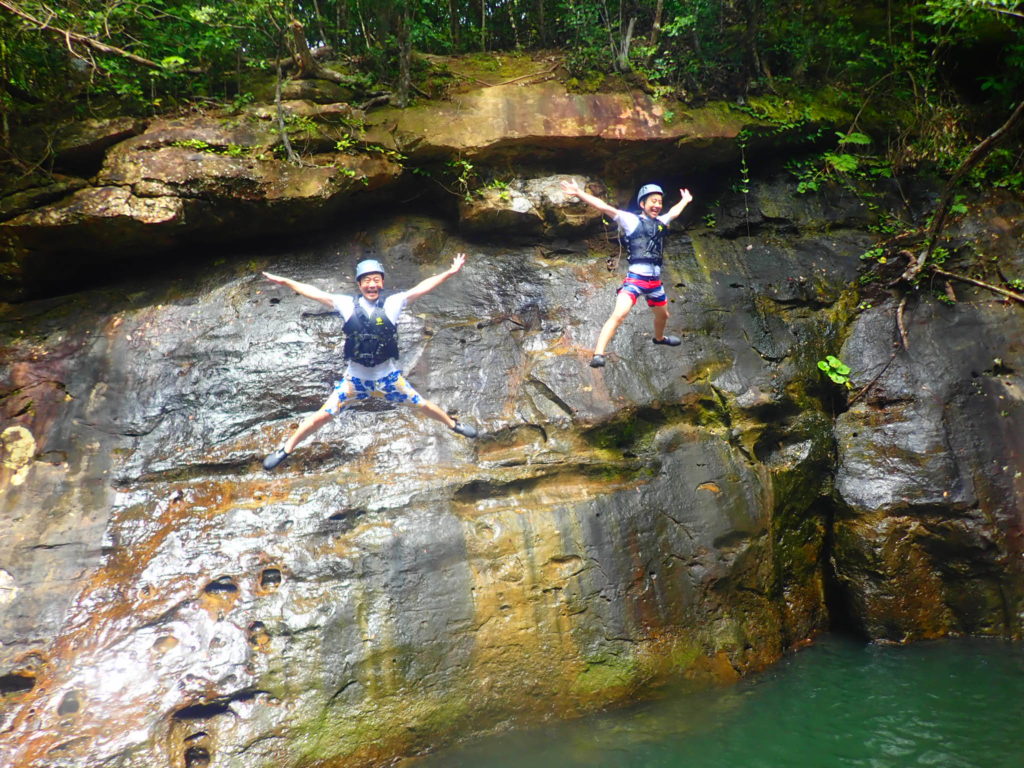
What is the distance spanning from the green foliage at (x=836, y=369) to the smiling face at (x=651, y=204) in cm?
317

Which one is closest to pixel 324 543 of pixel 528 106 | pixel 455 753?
pixel 455 753

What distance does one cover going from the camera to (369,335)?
18.4ft

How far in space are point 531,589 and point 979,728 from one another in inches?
163

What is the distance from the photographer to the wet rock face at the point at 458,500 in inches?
215

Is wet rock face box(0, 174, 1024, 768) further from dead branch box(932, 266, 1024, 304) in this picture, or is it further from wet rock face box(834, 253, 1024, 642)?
dead branch box(932, 266, 1024, 304)

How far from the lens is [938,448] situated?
7020 mm

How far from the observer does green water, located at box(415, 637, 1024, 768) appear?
206 inches

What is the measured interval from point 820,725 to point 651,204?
17.3ft

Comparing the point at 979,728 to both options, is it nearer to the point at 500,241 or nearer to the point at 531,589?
the point at 531,589

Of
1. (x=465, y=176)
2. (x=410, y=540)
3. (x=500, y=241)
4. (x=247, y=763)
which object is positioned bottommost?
(x=247, y=763)

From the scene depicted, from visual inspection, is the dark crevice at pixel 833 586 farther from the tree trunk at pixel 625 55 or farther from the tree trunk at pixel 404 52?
the tree trunk at pixel 404 52

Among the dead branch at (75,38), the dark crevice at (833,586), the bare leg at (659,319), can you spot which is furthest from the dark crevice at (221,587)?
the dark crevice at (833,586)

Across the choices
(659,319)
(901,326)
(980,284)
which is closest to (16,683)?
(659,319)

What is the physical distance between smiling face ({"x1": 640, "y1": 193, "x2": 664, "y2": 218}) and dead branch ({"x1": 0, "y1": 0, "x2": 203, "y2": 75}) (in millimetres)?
5621
